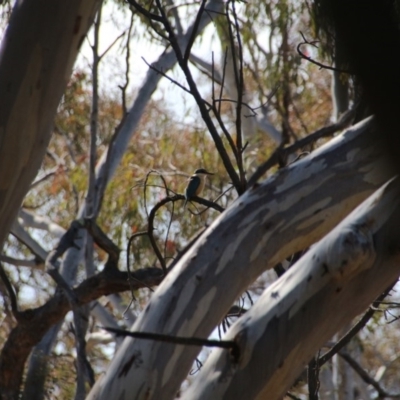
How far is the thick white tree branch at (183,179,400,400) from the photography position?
1.62 metres

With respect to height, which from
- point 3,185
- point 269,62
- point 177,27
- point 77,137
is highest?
point 77,137

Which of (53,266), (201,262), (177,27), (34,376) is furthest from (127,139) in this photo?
(201,262)

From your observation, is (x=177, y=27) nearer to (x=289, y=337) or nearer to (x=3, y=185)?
(x=3, y=185)

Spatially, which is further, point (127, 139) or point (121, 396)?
point (127, 139)

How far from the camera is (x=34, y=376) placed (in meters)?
5.07

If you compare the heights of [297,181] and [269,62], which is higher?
[269,62]

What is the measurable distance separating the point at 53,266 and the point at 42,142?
166 centimetres

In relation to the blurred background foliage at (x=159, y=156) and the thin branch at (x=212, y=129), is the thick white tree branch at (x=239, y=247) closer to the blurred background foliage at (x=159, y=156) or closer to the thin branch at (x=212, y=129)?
the thin branch at (x=212, y=129)

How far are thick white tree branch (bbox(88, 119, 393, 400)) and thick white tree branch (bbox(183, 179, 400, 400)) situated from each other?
10 cm

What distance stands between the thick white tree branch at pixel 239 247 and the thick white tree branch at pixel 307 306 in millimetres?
101

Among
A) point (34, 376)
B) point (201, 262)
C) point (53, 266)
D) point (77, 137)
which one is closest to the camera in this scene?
point (201, 262)

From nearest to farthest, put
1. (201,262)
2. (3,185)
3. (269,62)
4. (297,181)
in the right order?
(201,262), (297,181), (3,185), (269,62)

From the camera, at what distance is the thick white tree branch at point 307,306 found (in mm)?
1619

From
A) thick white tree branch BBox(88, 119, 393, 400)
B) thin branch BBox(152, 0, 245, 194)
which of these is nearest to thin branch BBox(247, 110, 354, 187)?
thin branch BBox(152, 0, 245, 194)
